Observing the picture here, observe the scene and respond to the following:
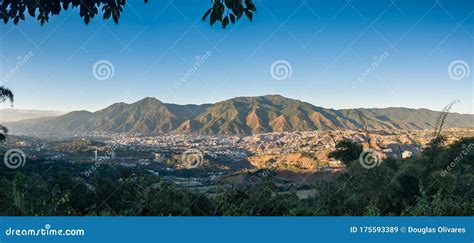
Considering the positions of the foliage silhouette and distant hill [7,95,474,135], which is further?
distant hill [7,95,474,135]

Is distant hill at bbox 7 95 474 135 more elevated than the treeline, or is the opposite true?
distant hill at bbox 7 95 474 135

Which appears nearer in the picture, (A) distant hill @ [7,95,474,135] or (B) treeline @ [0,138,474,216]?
(B) treeline @ [0,138,474,216]

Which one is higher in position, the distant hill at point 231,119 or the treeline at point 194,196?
the distant hill at point 231,119

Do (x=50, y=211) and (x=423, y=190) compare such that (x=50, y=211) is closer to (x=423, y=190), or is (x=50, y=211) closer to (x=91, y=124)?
(x=91, y=124)

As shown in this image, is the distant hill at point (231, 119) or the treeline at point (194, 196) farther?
the distant hill at point (231, 119)

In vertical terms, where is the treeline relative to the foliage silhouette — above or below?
below
